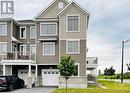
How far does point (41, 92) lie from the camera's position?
3475 cm

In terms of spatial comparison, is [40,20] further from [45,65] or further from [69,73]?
[69,73]

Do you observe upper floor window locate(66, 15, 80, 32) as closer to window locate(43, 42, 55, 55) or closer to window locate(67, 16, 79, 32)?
window locate(67, 16, 79, 32)

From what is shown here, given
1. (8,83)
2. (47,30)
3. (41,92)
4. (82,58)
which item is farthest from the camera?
(47,30)

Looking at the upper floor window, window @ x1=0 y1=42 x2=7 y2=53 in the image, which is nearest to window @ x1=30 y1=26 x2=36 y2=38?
window @ x1=0 y1=42 x2=7 y2=53

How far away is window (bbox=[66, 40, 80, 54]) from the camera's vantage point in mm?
43062

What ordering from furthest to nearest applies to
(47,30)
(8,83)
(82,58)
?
(47,30), (82,58), (8,83)

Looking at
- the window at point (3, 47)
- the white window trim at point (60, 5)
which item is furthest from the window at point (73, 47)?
the window at point (3, 47)

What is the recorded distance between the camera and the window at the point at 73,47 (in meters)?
43.1

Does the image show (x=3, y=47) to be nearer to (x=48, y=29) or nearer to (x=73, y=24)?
(x=48, y=29)

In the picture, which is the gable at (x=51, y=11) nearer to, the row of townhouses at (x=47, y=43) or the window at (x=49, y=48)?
the row of townhouses at (x=47, y=43)

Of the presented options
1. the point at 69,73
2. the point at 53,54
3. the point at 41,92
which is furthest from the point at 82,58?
the point at 41,92

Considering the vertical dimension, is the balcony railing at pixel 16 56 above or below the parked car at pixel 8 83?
above

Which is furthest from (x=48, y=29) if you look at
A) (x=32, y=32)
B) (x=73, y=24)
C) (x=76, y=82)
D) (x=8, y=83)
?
(x=8, y=83)

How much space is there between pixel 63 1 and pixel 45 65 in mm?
8967
